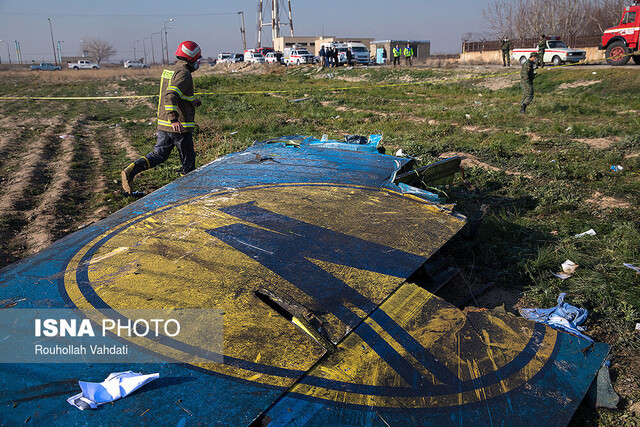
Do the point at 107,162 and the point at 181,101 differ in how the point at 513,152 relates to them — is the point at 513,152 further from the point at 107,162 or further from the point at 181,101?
the point at 107,162

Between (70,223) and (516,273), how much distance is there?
4971 mm

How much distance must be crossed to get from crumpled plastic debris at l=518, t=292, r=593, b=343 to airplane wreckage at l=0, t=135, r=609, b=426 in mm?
861

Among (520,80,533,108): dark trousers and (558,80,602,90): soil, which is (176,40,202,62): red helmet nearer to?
(520,80,533,108): dark trousers

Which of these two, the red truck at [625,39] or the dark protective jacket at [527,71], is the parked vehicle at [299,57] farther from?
the dark protective jacket at [527,71]

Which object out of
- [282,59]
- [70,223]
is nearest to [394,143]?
[70,223]

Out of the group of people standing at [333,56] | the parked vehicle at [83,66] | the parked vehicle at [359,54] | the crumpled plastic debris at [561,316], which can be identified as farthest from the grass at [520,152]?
the parked vehicle at [83,66]

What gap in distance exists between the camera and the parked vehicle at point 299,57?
37281 mm

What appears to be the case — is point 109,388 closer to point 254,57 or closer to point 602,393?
point 602,393

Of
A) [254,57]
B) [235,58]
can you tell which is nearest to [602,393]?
[254,57]

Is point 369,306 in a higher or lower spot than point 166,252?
lower

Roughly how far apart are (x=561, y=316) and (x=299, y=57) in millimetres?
37955

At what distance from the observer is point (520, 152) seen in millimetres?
7387

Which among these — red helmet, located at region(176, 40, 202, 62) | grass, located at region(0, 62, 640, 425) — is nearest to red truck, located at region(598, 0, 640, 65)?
grass, located at region(0, 62, 640, 425)

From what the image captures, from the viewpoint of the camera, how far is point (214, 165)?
389cm
